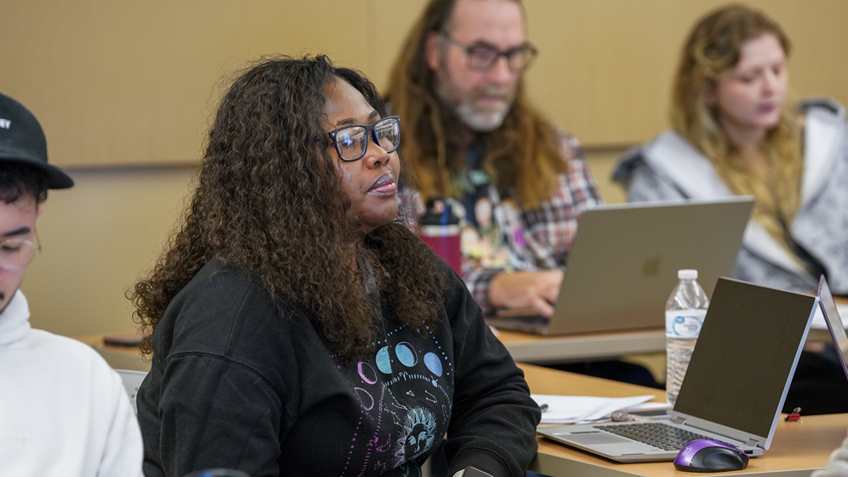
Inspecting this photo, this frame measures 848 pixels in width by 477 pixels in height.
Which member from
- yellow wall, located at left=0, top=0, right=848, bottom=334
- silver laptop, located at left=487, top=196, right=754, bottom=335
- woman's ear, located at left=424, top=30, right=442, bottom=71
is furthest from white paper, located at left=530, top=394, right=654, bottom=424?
woman's ear, located at left=424, top=30, right=442, bottom=71

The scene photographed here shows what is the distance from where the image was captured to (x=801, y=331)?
1.24 m

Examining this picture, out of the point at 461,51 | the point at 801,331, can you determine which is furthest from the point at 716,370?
the point at 461,51

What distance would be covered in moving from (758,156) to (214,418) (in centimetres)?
231

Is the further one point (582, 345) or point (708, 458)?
point (582, 345)

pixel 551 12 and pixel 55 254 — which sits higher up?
pixel 551 12

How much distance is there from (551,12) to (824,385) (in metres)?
2.12

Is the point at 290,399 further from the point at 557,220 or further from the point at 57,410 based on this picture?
the point at 557,220

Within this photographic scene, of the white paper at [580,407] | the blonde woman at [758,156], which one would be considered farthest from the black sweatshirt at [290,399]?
the blonde woman at [758,156]

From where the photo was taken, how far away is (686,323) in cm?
154

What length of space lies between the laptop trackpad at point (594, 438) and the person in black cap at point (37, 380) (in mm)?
638

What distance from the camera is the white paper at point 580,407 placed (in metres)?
1.48

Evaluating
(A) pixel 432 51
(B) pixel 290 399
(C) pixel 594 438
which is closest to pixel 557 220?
(A) pixel 432 51

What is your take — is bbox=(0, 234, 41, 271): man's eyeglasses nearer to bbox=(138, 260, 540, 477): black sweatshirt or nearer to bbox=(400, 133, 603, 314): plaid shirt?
bbox=(138, 260, 540, 477): black sweatshirt

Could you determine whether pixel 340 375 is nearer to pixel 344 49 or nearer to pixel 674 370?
pixel 674 370
